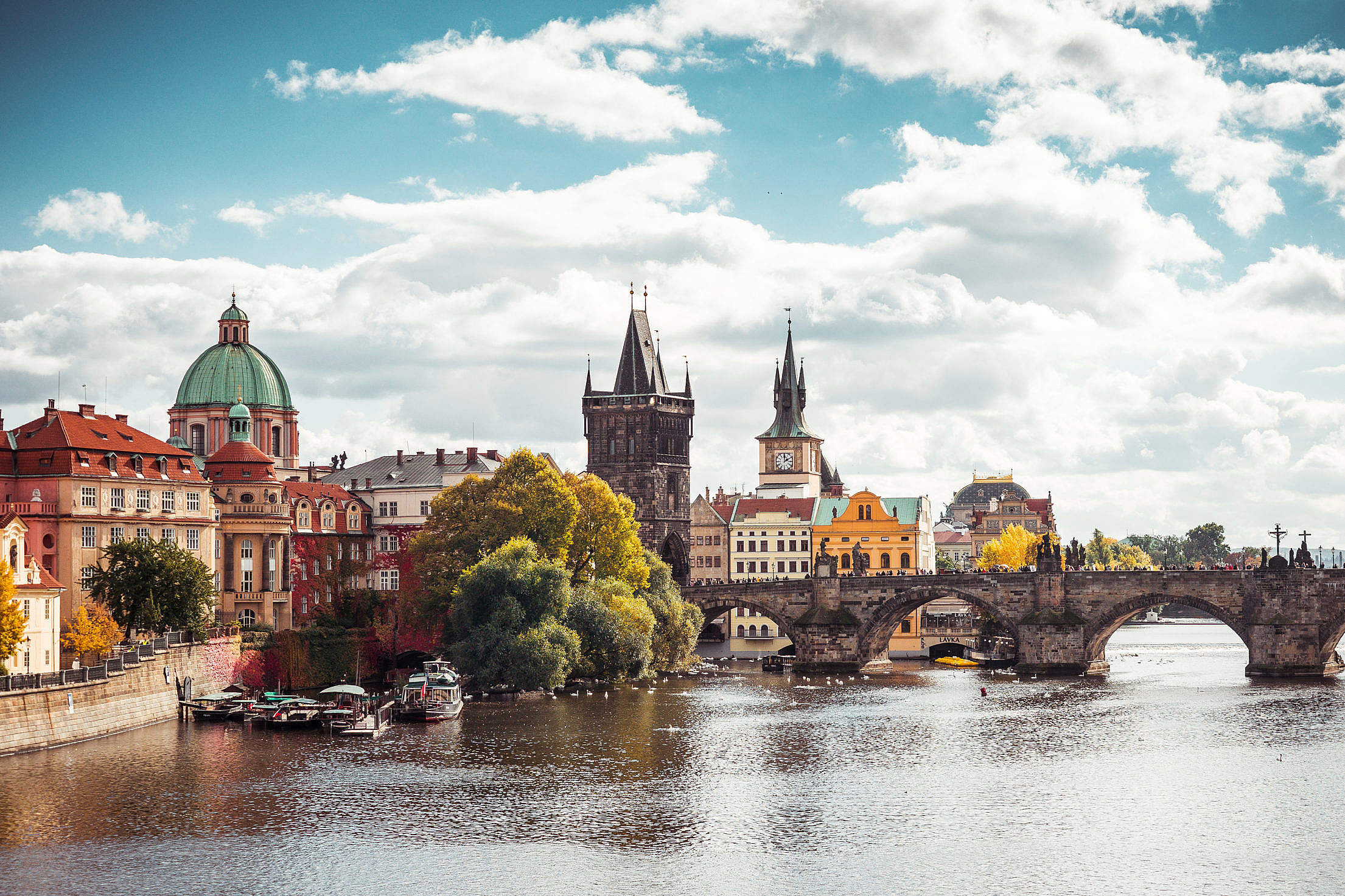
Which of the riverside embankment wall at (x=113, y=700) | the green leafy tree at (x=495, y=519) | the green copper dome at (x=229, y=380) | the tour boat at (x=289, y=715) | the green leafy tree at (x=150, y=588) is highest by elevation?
the green copper dome at (x=229, y=380)

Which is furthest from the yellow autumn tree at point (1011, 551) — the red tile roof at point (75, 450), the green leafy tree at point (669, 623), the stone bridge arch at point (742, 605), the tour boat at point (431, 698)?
the red tile roof at point (75, 450)

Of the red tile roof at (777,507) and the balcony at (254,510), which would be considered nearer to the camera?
the balcony at (254,510)

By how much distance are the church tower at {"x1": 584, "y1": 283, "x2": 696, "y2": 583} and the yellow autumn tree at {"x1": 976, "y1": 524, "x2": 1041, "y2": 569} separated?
4208 cm

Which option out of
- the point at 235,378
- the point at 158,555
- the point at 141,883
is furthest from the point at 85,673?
the point at 235,378

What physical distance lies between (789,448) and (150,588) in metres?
115

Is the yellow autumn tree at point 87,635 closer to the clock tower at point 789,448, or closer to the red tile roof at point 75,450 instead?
the red tile roof at point 75,450

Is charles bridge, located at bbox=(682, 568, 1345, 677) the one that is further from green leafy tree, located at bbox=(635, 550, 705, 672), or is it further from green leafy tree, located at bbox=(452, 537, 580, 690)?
green leafy tree, located at bbox=(452, 537, 580, 690)

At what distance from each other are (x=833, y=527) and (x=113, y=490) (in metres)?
90.7

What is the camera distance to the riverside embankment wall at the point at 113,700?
6744 cm

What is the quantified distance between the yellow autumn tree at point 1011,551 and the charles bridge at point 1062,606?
189ft

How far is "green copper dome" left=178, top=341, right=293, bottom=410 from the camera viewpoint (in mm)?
144250

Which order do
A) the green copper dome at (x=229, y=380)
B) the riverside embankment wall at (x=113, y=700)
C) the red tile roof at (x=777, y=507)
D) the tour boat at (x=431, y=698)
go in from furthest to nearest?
the red tile roof at (x=777, y=507), the green copper dome at (x=229, y=380), the tour boat at (x=431, y=698), the riverside embankment wall at (x=113, y=700)

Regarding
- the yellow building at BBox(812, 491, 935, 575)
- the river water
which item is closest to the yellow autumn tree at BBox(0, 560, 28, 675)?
the river water

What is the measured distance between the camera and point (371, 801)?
6125cm
